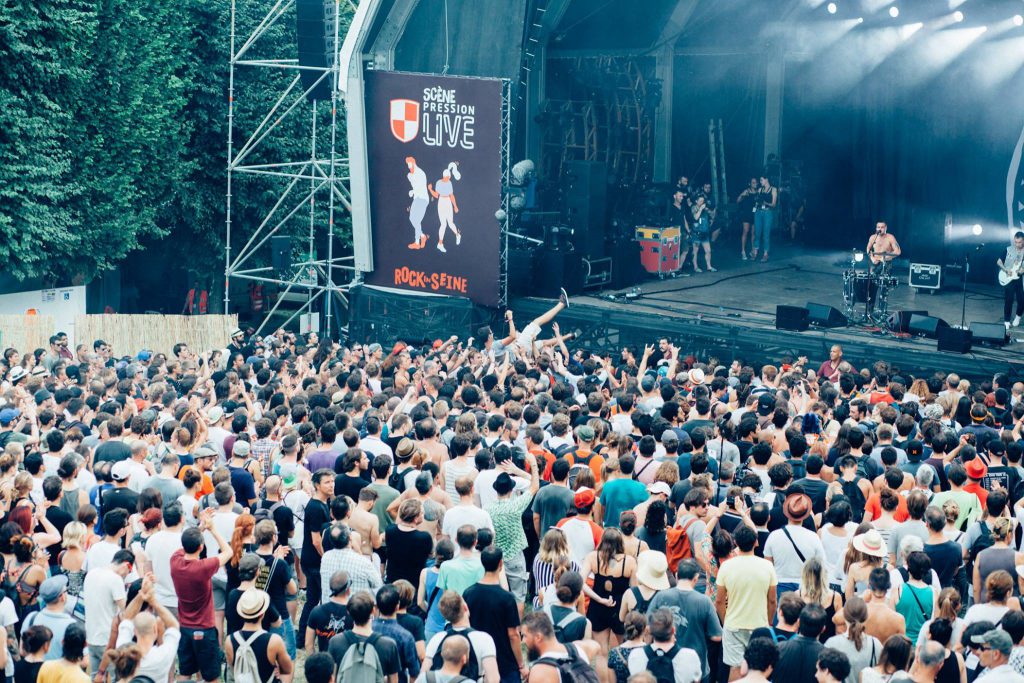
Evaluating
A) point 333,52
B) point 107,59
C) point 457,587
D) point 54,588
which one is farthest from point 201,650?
point 107,59

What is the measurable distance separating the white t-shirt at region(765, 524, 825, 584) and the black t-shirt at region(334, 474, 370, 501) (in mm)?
2633

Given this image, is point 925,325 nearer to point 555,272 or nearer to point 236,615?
point 555,272

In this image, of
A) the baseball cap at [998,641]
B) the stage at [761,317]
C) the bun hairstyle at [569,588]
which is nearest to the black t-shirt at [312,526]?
the bun hairstyle at [569,588]

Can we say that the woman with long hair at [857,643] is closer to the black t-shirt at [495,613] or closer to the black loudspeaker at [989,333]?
the black t-shirt at [495,613]

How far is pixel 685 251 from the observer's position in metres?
22.5

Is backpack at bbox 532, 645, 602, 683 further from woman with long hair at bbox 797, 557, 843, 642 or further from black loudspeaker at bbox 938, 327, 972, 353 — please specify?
black loudspeaker at bbox 938, 327, 972, 353

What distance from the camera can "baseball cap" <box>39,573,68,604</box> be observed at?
6.90 m

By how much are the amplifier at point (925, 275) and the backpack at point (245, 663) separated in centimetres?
1512

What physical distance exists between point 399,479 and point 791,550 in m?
2.81

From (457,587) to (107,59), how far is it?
1725 centimetres

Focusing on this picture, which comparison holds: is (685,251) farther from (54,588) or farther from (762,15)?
(54,588)

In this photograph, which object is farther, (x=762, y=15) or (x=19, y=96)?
(x=762, y=15)

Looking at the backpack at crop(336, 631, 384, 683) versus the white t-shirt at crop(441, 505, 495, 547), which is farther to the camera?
the white t-shirt at crop(441, 505, 495, 547)

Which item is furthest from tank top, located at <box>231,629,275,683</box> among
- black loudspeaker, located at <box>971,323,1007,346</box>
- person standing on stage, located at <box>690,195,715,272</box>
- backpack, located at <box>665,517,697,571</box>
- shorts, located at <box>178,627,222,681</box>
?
person standing on stage, located at <box>690,195,715,272</box>
